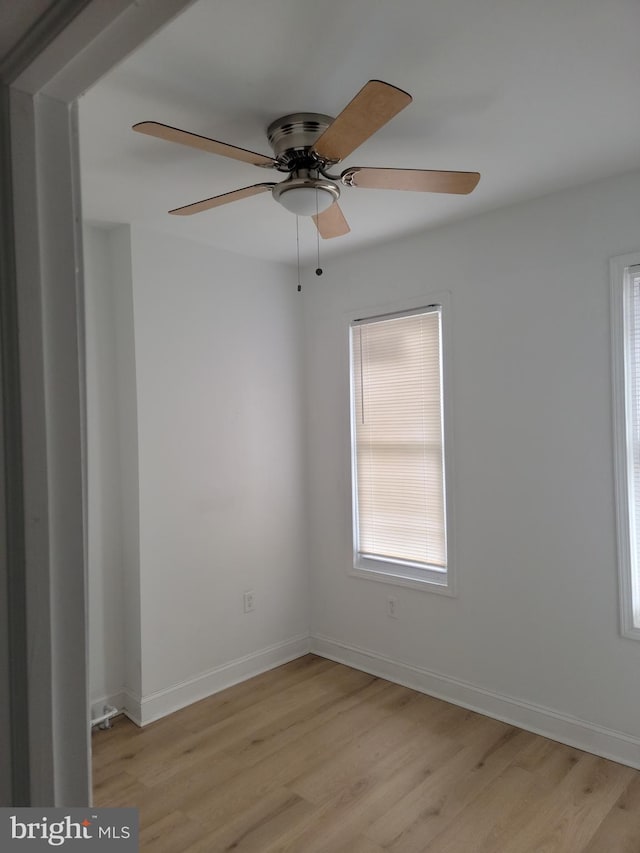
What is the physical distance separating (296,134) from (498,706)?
2857 mm

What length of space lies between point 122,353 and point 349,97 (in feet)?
6.10

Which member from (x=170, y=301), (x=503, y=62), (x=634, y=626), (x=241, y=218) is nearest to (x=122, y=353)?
(x=170, y=301)

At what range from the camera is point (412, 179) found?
2.04m

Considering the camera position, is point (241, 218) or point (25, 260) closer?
point (25, 260)

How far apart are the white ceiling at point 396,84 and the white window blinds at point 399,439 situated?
0.90m

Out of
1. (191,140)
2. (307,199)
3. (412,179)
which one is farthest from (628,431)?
(191,140)

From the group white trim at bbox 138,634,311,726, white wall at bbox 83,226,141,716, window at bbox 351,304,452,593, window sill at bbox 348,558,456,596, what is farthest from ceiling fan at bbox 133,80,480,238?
white trim at bbox 138,634,311,726

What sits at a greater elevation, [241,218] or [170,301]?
[241,218]

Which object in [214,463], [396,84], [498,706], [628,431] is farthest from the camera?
[214,463]

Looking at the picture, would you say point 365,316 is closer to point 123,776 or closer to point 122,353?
point 122,353

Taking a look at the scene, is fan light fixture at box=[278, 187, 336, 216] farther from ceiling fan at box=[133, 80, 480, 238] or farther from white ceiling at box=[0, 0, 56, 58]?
white ceiling at box=[0, 0, 56, 58]

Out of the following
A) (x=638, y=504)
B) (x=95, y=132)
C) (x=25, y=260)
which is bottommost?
(x=638, y=504)

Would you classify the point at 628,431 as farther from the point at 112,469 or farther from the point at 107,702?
the point at 107,702

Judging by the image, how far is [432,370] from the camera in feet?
10.9
